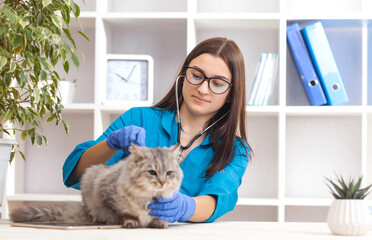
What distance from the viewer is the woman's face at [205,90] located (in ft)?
5.86

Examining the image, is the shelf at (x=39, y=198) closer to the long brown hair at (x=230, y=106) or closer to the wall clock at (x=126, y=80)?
the wall clock at (x=126, y=80)

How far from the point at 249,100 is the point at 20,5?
1273mm

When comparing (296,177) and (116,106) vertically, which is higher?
(116,106)

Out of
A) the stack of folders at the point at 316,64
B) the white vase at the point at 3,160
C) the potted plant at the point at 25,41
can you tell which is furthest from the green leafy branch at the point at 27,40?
the stack of folders at the point at 316,64

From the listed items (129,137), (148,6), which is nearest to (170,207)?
(129,137)

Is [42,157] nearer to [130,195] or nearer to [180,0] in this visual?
[180,0]

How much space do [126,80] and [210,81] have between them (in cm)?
97

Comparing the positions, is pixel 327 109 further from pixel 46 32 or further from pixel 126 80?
pixel 46 32

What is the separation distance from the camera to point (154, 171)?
4.00 feet

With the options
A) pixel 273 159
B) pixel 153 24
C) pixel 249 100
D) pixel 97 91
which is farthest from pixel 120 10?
pixel 273 159

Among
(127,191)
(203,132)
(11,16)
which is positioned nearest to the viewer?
(127,191)

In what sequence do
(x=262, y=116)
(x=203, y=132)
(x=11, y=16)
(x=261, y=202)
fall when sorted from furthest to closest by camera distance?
(x=262, y=116) < (x=261, y=202) < (x=203, y=132) < (x=11, y=16)

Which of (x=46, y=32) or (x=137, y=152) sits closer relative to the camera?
(x=137, y=152)

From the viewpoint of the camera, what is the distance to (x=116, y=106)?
2611mm
